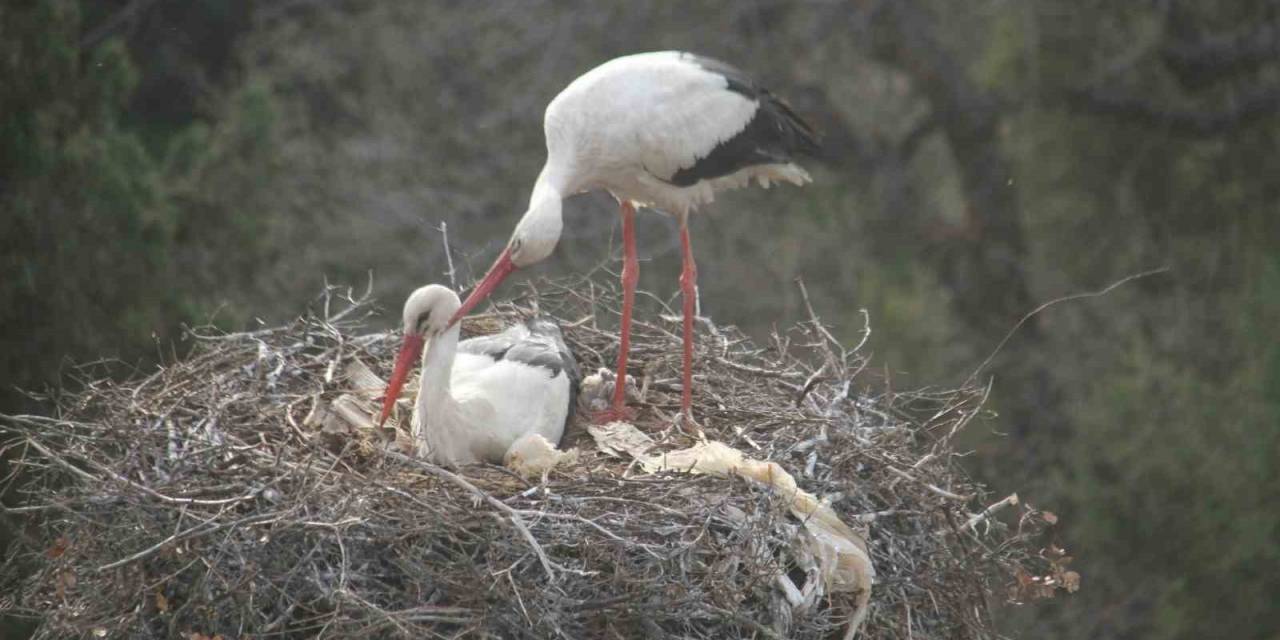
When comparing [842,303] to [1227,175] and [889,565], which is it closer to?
[1227,175]

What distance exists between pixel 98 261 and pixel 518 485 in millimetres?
3728

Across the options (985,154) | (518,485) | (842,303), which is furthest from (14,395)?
(985,154)

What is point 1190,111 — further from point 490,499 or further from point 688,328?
point 490,499

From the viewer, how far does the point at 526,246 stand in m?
6.96

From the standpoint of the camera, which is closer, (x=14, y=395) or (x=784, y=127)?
(x=784, y=127)

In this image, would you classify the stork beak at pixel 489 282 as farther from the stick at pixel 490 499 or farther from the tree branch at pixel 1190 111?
the tree branch at pixel 1190 111

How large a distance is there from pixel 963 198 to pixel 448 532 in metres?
10.7

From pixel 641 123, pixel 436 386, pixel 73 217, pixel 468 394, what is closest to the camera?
pixel 436 386

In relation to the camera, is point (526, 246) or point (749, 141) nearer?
point (526, 246)

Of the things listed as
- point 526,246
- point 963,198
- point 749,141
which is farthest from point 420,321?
Answer: point 963,198

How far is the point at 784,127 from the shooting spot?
299 inches

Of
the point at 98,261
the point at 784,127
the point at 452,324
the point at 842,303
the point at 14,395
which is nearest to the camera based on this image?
the point at 452,324

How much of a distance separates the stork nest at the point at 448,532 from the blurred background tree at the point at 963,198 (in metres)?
5.00

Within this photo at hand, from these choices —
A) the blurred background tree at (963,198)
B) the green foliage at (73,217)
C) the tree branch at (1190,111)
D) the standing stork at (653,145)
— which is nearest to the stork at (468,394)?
the standing stork at (653,145)
